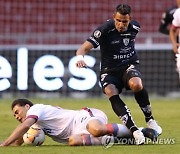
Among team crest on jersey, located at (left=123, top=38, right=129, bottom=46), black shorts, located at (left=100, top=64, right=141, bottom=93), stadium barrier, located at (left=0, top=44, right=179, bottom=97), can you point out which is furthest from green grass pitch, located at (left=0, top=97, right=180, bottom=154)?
team crest on jersey, located at (left=123, top=38, right=129, bottom=46)

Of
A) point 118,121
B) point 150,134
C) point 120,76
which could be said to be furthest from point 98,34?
point 118,121

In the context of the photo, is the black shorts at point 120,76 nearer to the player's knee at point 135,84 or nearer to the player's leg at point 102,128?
the player's knee at point 135,84

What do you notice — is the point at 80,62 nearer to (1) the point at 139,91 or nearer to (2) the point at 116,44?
(2) the point at 116,44

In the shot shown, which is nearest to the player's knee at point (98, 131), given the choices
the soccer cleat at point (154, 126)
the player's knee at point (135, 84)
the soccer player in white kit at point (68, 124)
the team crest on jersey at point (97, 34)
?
the soccer player in white kit at point (68, 124)

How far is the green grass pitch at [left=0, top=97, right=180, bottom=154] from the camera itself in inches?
352

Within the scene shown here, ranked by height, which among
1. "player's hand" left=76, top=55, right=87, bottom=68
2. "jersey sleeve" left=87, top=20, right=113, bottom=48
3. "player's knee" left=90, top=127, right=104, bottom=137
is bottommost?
"player's knee" left=90, top=127, right=104, bottom=137

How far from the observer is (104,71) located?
1023 cm

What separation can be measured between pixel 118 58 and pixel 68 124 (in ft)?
3.71

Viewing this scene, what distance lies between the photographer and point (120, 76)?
10.1 m

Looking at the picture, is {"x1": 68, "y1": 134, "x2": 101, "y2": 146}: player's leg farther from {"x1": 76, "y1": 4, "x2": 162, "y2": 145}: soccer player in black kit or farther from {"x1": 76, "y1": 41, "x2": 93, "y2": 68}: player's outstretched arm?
{"x1": 76, "y1": 41, "x2": 93, "y2": 68}: player's outstretched arm

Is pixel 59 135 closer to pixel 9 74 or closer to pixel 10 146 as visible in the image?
pixel 10 146

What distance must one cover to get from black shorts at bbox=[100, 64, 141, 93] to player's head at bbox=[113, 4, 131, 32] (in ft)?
1.79

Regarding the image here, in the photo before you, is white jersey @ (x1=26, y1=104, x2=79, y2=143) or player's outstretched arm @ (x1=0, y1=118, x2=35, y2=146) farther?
white jersey @ (x1=26, y1=104, x2=79, y2=143)

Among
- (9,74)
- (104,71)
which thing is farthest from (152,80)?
(104,71)
